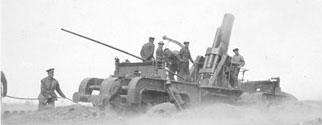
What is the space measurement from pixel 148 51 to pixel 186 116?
125 inches

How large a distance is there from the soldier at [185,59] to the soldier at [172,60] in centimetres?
16

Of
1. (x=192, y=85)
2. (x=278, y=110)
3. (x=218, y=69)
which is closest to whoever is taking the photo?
(x=192, y=85)

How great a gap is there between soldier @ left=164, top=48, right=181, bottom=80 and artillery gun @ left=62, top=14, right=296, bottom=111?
1.93 ft

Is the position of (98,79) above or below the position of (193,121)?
above

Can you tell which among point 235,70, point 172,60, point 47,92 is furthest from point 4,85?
point 235,70

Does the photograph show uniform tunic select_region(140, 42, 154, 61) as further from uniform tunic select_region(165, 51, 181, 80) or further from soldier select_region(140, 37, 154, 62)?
uniform tunic select_region(165, 51, 181, 80)

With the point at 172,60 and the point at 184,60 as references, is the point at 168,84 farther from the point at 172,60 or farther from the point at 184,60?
the point at 184,60

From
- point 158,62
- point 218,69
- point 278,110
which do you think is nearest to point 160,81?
point 158,62

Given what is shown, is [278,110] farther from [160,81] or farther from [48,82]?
[48,82]

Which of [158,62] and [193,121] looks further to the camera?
[158,62]

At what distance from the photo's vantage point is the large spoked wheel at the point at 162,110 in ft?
37.5

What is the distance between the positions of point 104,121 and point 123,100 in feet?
8.54

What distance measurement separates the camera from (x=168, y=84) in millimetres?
12578

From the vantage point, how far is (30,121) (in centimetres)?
941
